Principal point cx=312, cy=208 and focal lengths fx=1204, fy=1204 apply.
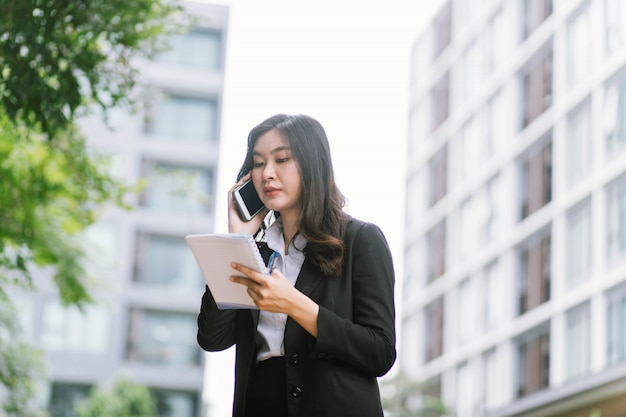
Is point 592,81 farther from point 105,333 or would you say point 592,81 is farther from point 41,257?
point 105,333

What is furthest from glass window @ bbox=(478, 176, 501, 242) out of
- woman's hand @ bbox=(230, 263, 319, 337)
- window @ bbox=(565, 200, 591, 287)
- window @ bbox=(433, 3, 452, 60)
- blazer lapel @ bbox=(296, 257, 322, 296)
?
woman's hand @ bbox=(230, 263, 319, 337)

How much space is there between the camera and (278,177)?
9.61 feet

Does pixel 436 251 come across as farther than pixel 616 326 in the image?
Yes

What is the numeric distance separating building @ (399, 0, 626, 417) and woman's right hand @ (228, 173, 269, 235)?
22963 millimetres

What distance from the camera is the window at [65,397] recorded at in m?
44.2

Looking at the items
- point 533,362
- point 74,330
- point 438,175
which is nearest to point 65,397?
point 74,330

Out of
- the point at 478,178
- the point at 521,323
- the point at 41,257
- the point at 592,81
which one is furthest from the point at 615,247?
the point at 41,257

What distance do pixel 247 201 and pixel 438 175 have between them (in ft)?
126

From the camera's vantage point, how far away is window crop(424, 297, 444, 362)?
39544 mm

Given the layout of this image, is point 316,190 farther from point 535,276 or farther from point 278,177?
point 535,276

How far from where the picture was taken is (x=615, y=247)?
2569 centimetres

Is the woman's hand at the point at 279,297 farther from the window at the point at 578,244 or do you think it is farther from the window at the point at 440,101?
the window at the point at 440,101

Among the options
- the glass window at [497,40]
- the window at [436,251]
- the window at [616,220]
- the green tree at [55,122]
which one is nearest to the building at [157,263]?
the window at [436,251]

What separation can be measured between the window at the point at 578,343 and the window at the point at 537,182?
384 cm
